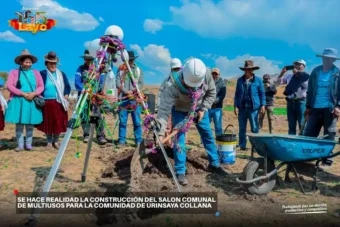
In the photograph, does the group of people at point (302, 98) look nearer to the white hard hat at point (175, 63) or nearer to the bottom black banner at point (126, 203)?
the white hard hat at point (175, 63)

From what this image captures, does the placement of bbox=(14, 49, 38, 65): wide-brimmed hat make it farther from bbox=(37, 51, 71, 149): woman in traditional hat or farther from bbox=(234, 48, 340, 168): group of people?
bbox=(234, 48, 340, 168): group of people

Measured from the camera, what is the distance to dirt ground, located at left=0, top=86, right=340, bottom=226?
3477 millimetres

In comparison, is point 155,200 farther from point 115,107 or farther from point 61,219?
point 115,107

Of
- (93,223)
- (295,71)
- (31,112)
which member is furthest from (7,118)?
(295,71)

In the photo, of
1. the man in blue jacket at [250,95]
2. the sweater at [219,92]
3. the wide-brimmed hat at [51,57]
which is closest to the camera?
the wide-brimmed hat at [51,57]

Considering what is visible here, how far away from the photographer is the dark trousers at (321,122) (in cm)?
523

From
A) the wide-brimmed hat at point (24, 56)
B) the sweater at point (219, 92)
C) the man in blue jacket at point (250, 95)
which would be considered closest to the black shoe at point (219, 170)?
the man in blue jacket at point (250, 95)

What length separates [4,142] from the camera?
7.65 metres

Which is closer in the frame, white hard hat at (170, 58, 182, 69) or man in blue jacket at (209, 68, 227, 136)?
white hard hat at (170, 58, 182, 69)

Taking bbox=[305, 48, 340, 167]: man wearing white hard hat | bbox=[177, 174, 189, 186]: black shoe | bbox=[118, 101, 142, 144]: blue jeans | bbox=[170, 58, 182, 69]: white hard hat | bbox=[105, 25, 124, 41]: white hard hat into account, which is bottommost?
bbox=[177, 174, 189, 186]: black shoe

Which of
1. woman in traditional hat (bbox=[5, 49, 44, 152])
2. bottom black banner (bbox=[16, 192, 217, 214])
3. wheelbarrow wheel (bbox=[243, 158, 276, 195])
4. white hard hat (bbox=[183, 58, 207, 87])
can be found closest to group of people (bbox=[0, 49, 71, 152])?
woman in traditional hat (bbox=[5, 49, 44, 152])

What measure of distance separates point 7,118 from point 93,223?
153 inches

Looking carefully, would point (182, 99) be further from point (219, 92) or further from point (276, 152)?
point (219, 92)

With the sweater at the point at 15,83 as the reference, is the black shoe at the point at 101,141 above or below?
below
